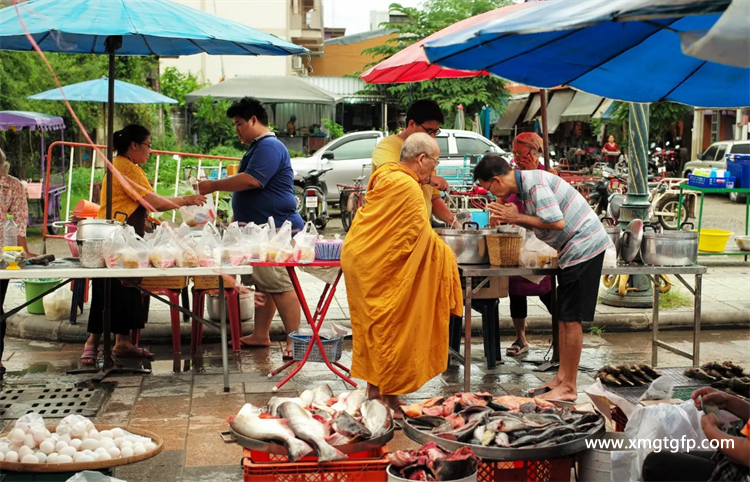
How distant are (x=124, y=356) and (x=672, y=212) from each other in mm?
11901

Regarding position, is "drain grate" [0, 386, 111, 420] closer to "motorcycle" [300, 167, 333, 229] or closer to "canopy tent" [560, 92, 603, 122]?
"motorcycle" [300, 167, 333, 229]

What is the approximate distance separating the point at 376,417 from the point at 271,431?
576 millimetres

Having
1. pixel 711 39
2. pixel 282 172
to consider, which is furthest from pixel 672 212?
pixel 711 39

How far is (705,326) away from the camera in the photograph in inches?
321

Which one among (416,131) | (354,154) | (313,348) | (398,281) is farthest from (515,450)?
(354,154)

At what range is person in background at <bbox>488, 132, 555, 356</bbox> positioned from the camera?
6.37 meters

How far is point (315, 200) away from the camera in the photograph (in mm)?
14305

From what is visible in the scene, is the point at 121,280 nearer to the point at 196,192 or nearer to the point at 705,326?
the point at 196,192

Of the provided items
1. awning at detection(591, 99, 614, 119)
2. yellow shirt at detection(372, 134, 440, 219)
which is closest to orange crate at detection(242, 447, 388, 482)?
yellow shirt at detection(372, 134, 440, 219)

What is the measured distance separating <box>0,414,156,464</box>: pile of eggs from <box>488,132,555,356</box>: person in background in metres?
3.61

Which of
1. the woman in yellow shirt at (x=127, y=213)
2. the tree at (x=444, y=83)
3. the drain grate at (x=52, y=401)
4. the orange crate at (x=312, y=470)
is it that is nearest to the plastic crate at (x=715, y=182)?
the woman in yellow shirt at (x=127, y=213)

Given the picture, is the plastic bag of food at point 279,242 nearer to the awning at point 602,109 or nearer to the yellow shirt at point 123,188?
the yellow shirt at point 123,188

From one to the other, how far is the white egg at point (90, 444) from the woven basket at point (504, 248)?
2998mm

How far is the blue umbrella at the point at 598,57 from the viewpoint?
3.64 m
